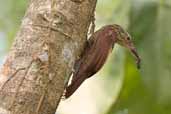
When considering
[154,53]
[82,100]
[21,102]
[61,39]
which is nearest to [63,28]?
[61,39]

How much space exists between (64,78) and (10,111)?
111 mm

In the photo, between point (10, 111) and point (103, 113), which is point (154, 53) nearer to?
point (103, 113)

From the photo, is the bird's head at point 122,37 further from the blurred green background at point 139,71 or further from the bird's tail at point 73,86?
the blurred green background at point 139,71

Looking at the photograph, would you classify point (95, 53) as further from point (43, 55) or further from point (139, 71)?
point (139, 71)

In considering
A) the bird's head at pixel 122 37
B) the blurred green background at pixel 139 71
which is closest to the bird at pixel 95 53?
the bird's head at pixel 122 37

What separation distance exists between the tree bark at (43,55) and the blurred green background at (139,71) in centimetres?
51

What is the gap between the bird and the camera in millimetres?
868

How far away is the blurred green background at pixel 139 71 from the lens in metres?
1.34

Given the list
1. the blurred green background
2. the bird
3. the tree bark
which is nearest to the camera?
the tree bark

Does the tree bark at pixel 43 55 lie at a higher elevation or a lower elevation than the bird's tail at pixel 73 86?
higher

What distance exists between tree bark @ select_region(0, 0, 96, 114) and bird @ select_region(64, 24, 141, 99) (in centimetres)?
2

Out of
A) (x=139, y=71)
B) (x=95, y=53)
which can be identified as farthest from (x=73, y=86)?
(x=139, y=71)

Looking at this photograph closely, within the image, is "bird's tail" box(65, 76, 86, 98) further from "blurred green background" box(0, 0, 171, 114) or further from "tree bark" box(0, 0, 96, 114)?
"blurred green background" box(0, 0, 171, 114)

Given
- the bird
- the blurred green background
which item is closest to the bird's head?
the bird
